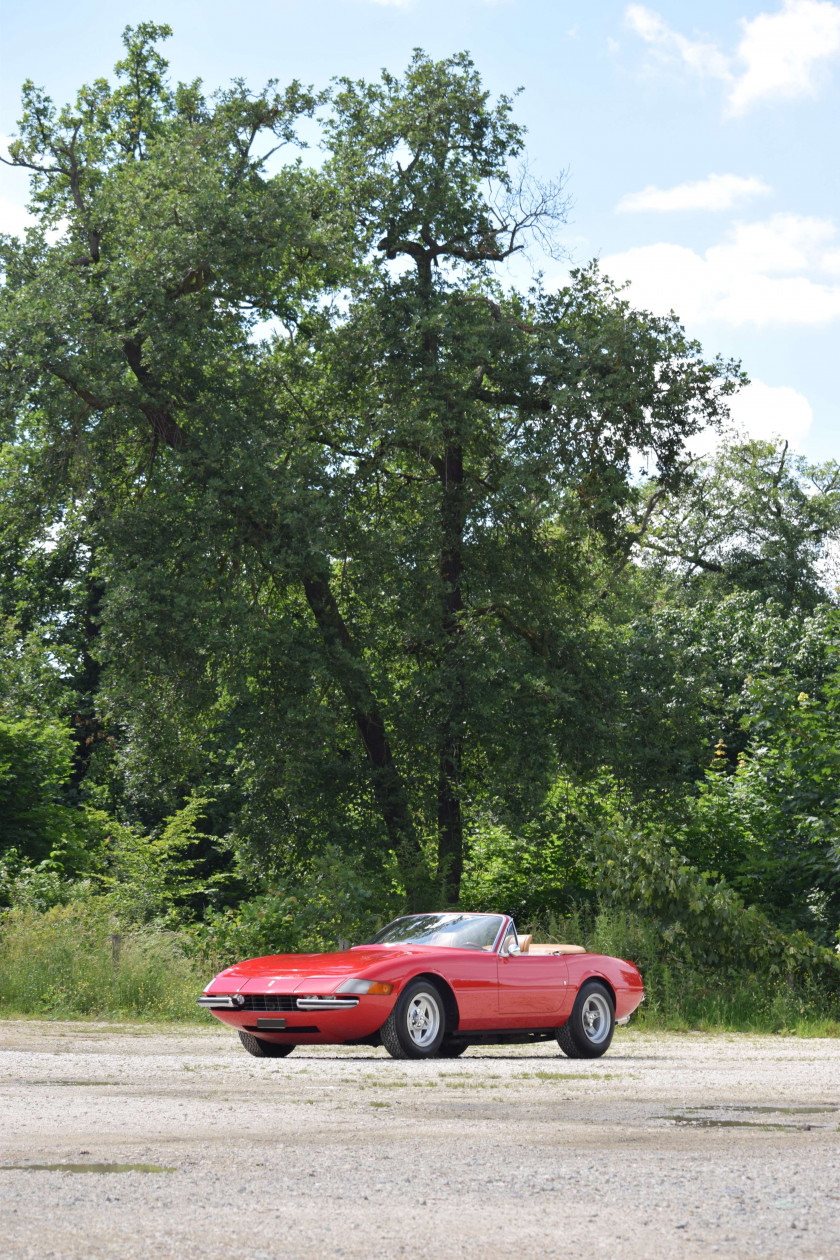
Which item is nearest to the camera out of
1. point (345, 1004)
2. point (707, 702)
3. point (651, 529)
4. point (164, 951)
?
point (345, 1004)

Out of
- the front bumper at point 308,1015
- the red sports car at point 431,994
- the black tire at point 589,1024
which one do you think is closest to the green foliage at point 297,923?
the red sports car at point 431,994

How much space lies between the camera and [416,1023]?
11.9 metres

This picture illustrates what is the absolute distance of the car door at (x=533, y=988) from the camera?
12488mm

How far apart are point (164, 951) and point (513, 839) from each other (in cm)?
849

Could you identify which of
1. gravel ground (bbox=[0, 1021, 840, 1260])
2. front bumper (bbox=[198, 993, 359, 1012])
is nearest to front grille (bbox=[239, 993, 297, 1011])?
front bumper (bbox=[198, 993, 359, 1012])

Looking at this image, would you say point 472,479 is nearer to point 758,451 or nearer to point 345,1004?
point 345,1004

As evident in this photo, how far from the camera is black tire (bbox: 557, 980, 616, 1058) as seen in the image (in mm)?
13062

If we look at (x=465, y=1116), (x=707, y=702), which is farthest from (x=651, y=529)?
(x=465, y=1116)

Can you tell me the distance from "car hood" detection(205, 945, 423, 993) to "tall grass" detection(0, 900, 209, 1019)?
4924 millimetres

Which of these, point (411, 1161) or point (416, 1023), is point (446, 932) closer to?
point (416, 1023)

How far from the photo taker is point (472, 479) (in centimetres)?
2578

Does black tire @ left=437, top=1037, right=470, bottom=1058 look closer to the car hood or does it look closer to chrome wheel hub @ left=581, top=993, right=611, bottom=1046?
the car hood

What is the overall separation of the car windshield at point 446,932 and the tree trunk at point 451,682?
10.2 metres

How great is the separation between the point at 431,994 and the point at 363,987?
84cm
